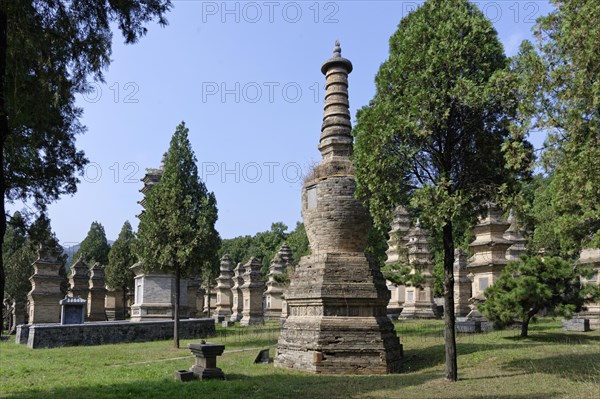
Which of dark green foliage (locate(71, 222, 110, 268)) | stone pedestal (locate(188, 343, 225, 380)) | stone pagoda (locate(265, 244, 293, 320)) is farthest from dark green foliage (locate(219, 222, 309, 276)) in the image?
stone pedestal (locate(188, 343, 225, 380))

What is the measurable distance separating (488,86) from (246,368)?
10248 mm

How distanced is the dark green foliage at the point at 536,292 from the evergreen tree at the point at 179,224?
449 inches

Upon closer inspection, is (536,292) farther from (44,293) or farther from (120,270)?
(120,270)

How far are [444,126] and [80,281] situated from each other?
1189 inches

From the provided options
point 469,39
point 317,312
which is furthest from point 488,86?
point 317,312

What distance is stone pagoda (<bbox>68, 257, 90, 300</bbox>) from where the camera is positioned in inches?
1347

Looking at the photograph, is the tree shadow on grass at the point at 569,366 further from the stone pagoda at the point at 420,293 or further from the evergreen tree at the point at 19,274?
the evergreen tree at the point at 19,274

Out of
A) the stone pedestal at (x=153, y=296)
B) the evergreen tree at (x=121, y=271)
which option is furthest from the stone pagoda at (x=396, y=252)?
the evergreen tree at (x=121, y=271)

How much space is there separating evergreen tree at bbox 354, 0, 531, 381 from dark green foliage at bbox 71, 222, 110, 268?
52628 mm

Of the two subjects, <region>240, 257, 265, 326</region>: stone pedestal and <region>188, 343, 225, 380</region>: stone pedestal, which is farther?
<region>240, 257, 265, 326</region>: stone pedestal

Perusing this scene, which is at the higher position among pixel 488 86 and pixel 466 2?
pixel 466 2

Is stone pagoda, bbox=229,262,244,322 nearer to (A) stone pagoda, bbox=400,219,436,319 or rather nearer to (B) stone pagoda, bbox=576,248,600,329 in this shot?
(A) stone pagoda, bbox=400,219,436,319

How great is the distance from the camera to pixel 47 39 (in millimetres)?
9578

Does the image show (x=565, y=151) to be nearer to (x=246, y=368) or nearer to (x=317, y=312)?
(x=317, y=312)
